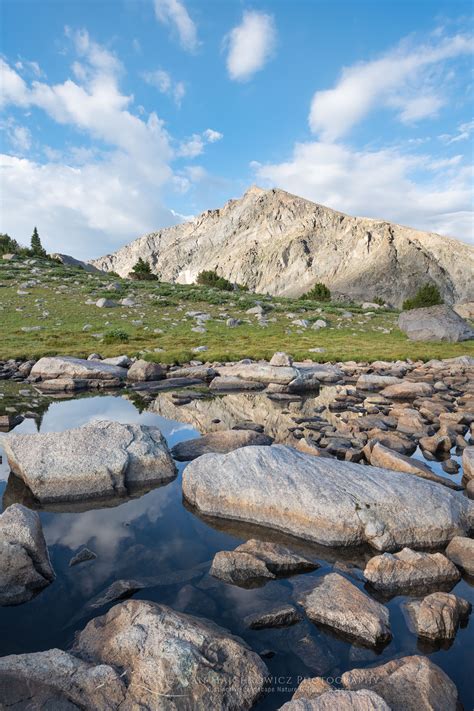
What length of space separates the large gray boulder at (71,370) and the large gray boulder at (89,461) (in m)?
12.0

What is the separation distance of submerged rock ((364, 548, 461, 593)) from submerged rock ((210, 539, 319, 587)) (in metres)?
Answer: 0.95

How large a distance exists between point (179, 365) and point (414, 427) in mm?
14978

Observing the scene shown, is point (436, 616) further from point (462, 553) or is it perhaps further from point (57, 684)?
point (57, 684)

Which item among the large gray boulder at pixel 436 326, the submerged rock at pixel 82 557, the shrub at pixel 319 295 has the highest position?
the shrub at pixel 319 295

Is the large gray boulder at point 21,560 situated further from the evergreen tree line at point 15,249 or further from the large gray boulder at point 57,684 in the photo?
the evergreen tree line at point 15,249

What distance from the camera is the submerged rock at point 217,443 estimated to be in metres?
11.7

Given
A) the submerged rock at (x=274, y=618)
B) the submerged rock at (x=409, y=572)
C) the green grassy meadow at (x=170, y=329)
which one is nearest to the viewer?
the submerged rock at (x=274, y=618)

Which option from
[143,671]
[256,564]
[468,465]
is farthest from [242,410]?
[143,671]

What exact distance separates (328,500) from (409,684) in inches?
138

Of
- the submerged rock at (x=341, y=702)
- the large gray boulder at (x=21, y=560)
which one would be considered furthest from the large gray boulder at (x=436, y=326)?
the submerged rock at (x=341, y=702)

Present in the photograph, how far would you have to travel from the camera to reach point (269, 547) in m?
6.90

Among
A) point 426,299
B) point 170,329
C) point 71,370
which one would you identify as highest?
point 426,299

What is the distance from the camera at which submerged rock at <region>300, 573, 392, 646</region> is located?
5348 millimetres

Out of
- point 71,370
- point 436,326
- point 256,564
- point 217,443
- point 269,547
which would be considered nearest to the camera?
point 256,564
